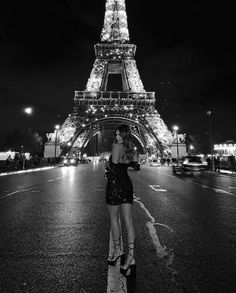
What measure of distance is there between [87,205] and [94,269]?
4.46 metres

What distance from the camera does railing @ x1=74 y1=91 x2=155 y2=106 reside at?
50625 millimetres

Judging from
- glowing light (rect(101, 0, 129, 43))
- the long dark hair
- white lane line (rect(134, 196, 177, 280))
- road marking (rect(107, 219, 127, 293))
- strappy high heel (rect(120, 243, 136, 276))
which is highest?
glowing light (rect(101, 0, 129, 43))

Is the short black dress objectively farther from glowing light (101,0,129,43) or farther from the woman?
glowing light (101,0,129,43)

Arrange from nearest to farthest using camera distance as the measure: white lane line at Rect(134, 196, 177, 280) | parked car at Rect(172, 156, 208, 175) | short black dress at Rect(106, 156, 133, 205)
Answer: white lane line at Rect(134, 196, 177, 280) < short black dress at Rect(106, 156, 133, 205) < parked car at Rect(172, 156, 208, 175)

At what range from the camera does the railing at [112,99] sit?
50.6 m

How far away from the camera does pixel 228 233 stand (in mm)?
4578

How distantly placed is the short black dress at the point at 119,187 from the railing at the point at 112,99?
4862cm

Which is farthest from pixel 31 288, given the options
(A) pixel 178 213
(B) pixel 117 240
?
(A) pixel 178 213

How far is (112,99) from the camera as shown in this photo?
5225 cm

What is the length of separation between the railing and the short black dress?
4862 cm

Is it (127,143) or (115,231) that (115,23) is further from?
(115,231)

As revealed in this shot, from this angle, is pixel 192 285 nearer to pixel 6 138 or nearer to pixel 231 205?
pixel 231 205

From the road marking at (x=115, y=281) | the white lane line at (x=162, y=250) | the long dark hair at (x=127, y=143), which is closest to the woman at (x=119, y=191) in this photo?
the long dark hair at (x=127, y=143)

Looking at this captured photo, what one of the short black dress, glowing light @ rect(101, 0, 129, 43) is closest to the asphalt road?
the short black dress
